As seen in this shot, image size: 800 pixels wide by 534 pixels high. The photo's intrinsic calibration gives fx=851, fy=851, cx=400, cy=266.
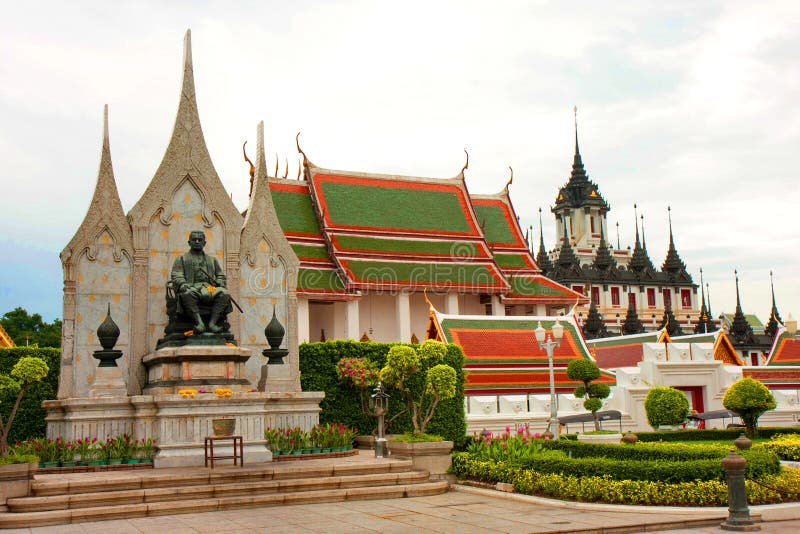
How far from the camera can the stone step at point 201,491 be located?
12250mm

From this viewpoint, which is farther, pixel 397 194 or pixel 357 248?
pixel 397 194

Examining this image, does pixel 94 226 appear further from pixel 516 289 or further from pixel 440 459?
pixel 516 289

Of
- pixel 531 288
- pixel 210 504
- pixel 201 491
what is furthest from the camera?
pixel 531 288

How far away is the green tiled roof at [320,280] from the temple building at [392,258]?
43 millimetres

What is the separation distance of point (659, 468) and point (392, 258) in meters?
26.1

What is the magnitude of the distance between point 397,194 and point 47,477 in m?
28.8

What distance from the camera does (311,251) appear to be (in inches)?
1480

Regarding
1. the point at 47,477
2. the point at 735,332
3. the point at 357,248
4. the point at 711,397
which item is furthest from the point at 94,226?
the point at 735,332

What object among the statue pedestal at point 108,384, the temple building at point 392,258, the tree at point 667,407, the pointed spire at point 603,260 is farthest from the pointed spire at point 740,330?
the statue pedestal at point 108,384

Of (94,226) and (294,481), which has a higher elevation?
(94,226)

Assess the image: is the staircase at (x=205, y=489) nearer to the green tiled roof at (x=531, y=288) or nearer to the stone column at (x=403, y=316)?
the stone column at (x=403, y=316)

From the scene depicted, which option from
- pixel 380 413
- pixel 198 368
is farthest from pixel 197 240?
pixel 380 413

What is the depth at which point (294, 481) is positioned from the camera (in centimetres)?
1401

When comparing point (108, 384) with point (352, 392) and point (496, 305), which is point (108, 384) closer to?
point (352, 392)
